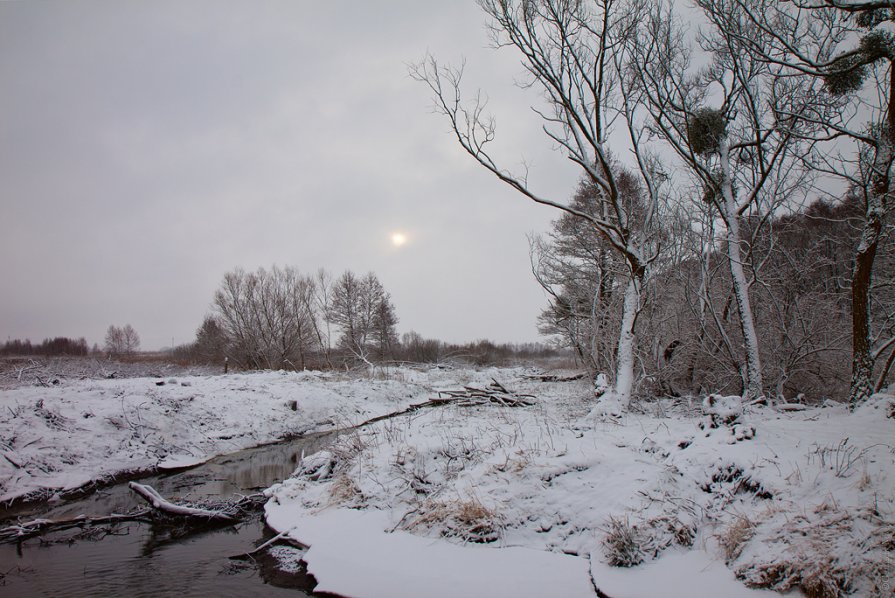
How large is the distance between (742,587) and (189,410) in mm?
12715

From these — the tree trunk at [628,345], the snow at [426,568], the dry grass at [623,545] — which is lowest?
the snow at [426,568]

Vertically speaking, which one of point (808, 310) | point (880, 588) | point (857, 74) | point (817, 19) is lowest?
point (880, 588)

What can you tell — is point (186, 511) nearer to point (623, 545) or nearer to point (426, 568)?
point (426, 568)

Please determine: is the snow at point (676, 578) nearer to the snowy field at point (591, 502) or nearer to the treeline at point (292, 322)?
the snowy field at point (591, 502)

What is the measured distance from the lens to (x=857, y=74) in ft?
23.7

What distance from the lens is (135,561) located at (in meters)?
5.00

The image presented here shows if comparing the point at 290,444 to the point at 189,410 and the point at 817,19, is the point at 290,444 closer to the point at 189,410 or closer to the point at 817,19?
the point at 189,410

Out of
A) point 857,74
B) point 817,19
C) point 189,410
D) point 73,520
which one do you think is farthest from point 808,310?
point 189,410

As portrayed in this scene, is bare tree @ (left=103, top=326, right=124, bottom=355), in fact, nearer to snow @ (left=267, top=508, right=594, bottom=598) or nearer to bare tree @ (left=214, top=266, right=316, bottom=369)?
bare tree @ (left=214, top=266, right=316, bottom=369)

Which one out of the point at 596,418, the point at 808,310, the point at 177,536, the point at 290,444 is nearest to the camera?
the point at 177,536

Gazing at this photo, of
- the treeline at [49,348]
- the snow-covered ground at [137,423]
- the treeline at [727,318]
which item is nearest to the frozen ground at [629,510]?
the treeline at [727,318]

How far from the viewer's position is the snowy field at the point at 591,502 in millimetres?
3465

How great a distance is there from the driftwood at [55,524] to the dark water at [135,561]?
12 centimetres

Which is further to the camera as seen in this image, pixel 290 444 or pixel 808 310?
pixel 290 444
